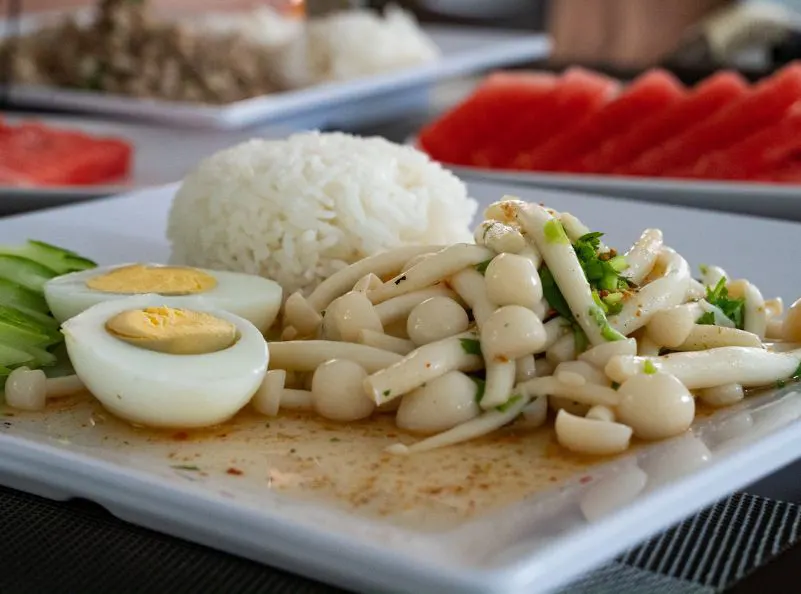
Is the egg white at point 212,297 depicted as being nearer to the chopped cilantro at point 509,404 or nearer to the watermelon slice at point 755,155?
the chopped cilantro at point 509,404

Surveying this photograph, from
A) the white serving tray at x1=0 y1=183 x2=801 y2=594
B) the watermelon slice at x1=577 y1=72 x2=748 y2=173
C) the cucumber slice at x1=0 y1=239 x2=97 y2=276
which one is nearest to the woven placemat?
the white serving tray at x1=0 y1=183 x2=801 y2=594

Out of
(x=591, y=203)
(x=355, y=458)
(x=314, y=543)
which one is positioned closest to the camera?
(x=314, y=543)

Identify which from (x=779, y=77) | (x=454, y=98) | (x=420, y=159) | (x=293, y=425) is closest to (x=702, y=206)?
(x=779, y=77)

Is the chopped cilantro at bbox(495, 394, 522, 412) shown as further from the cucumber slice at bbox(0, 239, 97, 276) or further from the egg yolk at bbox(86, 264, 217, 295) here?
the cucumber slice at bbox(0, 239, 97, 276)

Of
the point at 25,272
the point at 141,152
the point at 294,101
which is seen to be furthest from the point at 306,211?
the point at 294,101

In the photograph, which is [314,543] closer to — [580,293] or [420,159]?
[580,293]

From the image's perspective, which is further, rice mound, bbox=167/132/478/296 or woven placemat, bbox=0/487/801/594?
rice mound, bbox=167/132/478/296

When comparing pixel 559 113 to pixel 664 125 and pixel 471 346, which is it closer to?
pixel 664 125
